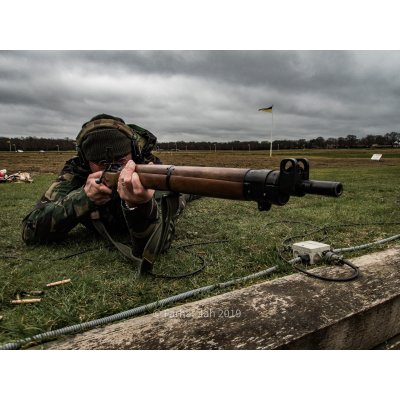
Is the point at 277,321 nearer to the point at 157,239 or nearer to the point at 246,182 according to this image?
the point at 246,182

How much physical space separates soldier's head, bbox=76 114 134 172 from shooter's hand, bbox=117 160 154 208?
89 centimetres

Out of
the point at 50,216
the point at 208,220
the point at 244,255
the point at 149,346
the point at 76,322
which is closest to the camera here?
the point at 149,346

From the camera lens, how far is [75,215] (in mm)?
3859

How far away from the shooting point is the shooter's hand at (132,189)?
118 inches

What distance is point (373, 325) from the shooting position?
2275 millimetres

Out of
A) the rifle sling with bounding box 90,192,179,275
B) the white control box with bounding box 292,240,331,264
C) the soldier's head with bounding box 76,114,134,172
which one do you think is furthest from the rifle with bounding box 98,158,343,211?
the white control box with bounding box 292,240,331,264

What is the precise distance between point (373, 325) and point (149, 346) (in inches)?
64.9

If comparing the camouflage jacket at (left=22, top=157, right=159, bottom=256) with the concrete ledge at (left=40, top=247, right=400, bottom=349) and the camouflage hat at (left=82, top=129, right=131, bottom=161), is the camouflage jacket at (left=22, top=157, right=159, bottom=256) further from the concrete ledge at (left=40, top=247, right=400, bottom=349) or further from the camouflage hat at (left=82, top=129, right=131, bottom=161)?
the concrete ledge at (left=40, top=247, right=400, bottom=349)

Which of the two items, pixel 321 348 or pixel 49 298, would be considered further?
pixel 49 298

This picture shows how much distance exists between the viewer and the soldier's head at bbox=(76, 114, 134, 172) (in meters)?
3.89

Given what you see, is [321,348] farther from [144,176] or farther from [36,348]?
[144,176]

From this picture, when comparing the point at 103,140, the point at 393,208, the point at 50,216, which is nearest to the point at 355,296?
the point at 103,140

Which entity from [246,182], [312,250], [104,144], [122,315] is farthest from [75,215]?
[312,250]

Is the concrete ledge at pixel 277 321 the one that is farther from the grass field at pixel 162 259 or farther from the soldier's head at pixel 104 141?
the soldier's head at pixel 104 141
